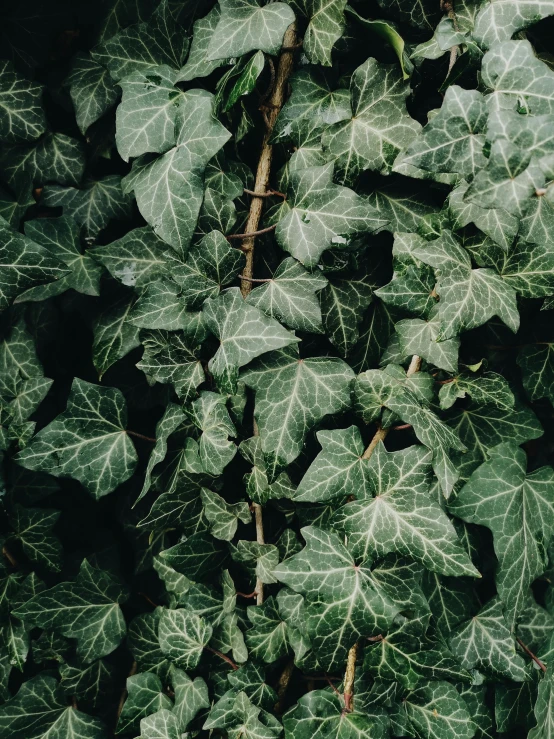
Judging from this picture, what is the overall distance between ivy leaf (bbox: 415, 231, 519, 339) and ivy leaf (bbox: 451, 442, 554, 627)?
0.25 m

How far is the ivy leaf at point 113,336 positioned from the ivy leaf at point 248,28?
49 centimetres

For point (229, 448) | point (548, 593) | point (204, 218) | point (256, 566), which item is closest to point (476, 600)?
point (548, 593)

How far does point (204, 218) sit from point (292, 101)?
250 millimetres

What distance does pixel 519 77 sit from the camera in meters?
0.88

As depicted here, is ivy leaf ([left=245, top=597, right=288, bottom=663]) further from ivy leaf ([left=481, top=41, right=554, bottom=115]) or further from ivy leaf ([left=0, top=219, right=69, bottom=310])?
ivy leaf ([left=481, top=41, right=554, bottom=115])

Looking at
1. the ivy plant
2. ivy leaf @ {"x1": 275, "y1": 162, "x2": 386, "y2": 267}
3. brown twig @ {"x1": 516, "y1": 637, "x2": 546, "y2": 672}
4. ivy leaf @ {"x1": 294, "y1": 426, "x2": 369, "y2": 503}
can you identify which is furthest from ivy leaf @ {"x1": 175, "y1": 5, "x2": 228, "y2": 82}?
brown twig @ {"x1": 516, "y1": 637, "x2": 546, "y2": 672}

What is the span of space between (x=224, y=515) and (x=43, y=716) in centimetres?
60

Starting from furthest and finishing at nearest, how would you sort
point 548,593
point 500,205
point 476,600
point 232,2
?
point 548,593
point 476,600
point 232,2
point 500,205

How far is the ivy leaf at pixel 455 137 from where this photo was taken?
0.87 metres

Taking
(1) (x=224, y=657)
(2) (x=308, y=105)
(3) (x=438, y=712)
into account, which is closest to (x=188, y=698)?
(1) (x=224, y=657)

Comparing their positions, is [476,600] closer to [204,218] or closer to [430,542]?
[430,542]

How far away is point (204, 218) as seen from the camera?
1.07 metres

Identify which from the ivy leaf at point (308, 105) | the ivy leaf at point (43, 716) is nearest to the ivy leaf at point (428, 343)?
the ivy leaf at point (308, 105)

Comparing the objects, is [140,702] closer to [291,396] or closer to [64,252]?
[291,396]
